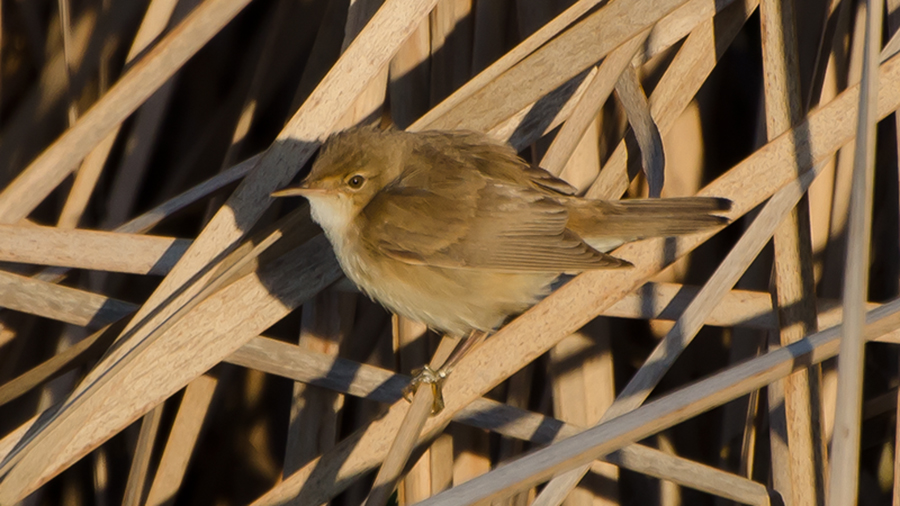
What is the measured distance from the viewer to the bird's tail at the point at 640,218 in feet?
5.88

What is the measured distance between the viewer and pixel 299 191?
1.83 metres

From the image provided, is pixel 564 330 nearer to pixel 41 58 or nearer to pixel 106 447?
pixel 106 447

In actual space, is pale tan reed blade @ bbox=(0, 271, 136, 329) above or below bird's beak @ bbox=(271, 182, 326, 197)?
below

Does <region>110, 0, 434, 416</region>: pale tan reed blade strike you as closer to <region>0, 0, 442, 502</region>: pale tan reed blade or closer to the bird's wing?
<region>0, 0, 442, 502</region>: pale tan reed blade

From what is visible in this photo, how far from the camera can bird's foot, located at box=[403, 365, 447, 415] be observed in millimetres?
1810

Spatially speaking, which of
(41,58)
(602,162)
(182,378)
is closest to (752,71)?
(602,162)

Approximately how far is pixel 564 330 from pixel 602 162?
700mm

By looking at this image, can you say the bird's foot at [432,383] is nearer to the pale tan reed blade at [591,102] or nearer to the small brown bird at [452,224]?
the small brown bird at [452,224]

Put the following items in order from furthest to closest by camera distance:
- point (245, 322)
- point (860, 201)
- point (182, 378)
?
point (245, 322) < point (182, 378) < point (860, 201)

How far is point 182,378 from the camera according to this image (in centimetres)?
168

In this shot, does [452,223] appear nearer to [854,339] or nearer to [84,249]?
[84,249]

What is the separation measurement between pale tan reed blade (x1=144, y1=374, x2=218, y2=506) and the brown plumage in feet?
2.20

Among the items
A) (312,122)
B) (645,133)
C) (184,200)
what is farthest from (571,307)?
(184,200)

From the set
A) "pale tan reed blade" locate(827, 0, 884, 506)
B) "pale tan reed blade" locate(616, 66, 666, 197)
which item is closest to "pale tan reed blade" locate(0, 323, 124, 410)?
"pale tan reed blade" locate(616, 66, 666, 197)
